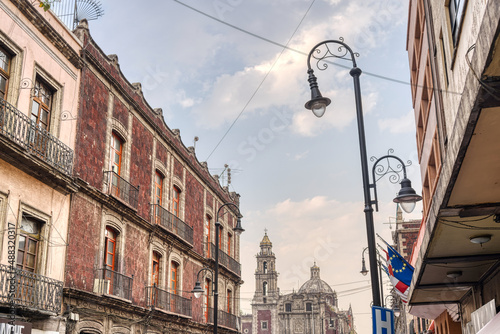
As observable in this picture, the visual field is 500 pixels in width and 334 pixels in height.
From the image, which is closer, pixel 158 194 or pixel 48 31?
pixel 48 31

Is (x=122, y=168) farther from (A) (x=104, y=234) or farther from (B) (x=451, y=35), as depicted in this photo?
(B) (x=451, y=35)

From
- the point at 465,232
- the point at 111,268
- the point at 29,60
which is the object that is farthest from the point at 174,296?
the point at 465,232

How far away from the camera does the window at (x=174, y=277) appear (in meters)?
23.7

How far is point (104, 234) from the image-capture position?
17891mm

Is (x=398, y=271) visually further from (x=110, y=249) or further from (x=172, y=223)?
(x=172, y=223)

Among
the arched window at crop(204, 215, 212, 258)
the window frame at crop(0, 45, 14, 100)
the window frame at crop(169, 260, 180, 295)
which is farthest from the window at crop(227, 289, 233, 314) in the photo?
the window frame at crop(0, 45, 14, 100)

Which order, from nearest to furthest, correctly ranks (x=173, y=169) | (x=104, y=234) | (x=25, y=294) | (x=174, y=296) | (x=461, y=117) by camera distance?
(x=461, y=117), (x=25, y=294), (x=104, y=234), (x=174, y=296), (x=173, y=169)

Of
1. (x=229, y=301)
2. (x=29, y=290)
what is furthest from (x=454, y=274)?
(x=229, y=301)

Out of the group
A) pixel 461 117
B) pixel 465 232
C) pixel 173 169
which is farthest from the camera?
pixel 173 169

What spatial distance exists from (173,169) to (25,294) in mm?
12445

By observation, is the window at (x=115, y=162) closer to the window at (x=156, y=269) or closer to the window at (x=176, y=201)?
the window at (x=156, y=269)

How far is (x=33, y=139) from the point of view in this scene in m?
13.6

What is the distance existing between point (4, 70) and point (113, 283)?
25.8ft

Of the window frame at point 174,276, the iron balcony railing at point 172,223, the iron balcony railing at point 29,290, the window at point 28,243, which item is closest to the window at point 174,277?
the window frame at point 174,276
